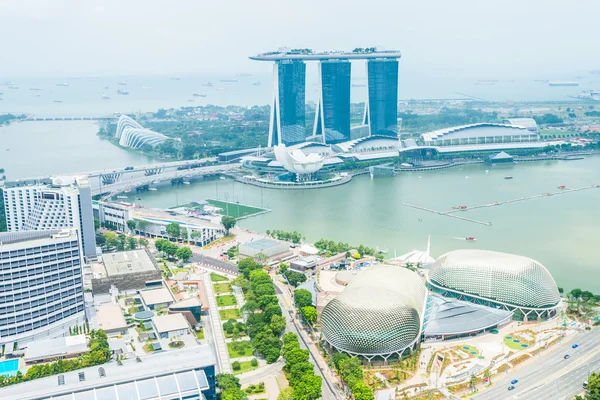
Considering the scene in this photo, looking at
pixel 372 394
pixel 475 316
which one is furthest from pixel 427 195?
pixel 372 394

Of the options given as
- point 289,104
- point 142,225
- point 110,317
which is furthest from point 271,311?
point 289,104

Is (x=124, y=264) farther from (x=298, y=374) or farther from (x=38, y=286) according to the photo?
(x=298, y=374)

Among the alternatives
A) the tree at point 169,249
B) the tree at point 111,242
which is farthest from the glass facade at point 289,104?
the tree at point 169,249

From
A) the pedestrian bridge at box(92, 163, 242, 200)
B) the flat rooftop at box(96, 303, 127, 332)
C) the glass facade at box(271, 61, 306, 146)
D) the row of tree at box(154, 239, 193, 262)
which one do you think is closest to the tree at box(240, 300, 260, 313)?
the flat rooftop at box(96, 303, 127, 332)

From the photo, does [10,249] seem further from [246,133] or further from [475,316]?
[246,133]

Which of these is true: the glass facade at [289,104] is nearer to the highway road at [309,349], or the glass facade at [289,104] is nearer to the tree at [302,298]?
the highway road at [309,349]

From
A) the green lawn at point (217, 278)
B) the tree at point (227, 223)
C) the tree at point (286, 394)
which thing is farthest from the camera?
the tree at point (227, 223)
